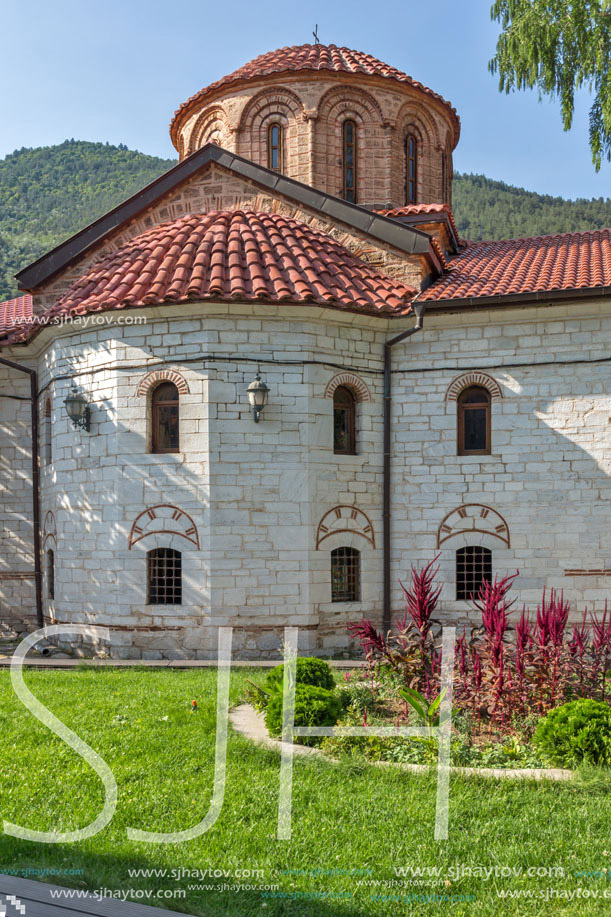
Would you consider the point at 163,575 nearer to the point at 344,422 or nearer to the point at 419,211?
the point at 344,422

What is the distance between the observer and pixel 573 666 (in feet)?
21.6

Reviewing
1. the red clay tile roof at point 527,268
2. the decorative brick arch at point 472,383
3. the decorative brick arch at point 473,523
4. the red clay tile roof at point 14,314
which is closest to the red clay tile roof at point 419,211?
the red clay tile roof at point 527,268

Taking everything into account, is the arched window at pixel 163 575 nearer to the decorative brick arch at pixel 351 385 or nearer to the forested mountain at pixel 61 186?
the decorative brick arch at pixel 351 385

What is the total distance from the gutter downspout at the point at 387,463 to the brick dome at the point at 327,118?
472cm

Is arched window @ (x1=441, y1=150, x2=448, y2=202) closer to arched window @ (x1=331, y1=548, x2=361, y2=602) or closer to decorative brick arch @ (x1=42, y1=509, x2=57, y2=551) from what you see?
arched window @ (x1=331, y1=548, x2=361, y2=602)

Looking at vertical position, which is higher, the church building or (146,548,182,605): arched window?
the church building

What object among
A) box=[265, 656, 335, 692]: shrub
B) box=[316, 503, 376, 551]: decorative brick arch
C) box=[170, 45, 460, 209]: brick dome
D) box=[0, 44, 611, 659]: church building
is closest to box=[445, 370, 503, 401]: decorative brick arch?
box=[0, 44, 611, 659]: church building

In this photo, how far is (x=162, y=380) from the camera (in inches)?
435

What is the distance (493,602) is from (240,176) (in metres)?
9.40

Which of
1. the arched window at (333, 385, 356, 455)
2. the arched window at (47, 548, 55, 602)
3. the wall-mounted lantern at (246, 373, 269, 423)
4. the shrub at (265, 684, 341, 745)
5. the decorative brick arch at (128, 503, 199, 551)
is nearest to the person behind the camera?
the shrub at (265, 684, 341, 745)

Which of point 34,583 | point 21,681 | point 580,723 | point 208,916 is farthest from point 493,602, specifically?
point 34,583

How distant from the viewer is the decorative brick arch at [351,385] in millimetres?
11258

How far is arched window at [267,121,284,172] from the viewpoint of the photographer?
15367mm

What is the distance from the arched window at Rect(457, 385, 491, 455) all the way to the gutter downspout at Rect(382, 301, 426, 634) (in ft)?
Answer: 3.63
